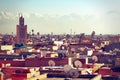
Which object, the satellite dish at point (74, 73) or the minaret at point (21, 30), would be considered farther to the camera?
the minaret at point (21, 30)

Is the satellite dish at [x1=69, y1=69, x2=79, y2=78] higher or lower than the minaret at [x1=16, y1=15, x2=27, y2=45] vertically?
lower

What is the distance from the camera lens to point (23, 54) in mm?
41281

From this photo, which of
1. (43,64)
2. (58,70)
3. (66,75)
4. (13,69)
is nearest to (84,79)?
(66,75)

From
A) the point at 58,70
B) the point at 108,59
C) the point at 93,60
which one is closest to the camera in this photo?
the point at 58,70

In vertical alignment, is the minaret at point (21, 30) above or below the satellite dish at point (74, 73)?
above

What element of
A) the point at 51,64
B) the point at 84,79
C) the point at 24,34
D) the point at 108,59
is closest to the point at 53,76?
the point at 84,79

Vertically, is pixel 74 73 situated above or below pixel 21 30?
below

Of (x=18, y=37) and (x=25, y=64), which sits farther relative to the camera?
(x=18, y=37)

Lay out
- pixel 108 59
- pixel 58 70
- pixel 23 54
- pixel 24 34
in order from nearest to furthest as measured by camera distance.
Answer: pixel 58 70
pixel 108 59
pixel 23 54
pixel 24 34

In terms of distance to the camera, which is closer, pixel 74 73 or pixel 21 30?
pixel 74 73

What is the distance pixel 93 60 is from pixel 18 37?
32279 mm

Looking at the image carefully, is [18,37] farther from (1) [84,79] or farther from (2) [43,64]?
(1) [84,79]

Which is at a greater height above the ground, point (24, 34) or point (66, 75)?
point (24, 34)

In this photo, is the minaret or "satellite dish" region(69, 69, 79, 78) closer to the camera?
"satellite dish" region(69, 69, 79, 78)
